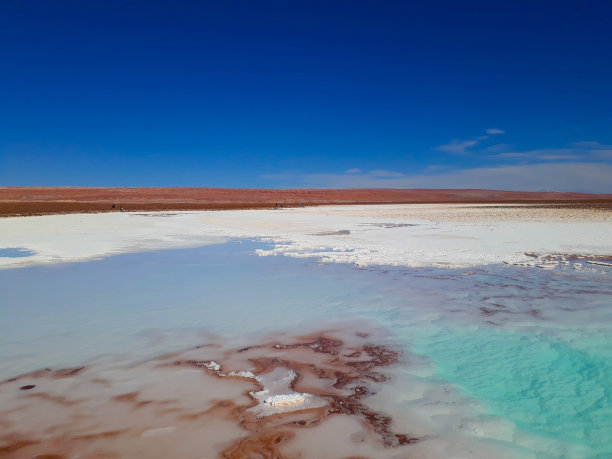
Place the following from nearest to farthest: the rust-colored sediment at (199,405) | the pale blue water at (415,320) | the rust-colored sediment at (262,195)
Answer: the rust-colored sediment at (199,405) < the pale blue water at (415,320) < the rust-colored sediment at (262,195)

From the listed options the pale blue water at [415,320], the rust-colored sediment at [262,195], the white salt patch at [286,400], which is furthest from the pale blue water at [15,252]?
the rust-colored sediment at [262,195]

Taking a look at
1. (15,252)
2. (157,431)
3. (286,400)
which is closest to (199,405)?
(157,431)

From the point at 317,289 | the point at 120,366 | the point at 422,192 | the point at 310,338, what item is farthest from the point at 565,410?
the point at 422,192

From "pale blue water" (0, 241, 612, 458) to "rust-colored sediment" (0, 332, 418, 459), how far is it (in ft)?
1.09

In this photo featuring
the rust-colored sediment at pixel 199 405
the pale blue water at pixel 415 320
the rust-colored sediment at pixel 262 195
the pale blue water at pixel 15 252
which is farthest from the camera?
the rust-colored sediment at pixel 262 195

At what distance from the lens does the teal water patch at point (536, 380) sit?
2.62 meters

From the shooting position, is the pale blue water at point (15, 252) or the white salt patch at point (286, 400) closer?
the white salt patch at point (286, 400)

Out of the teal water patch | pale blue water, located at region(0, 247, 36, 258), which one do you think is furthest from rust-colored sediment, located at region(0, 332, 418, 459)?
pale blue water, located at region(0, 247, 36, 258)

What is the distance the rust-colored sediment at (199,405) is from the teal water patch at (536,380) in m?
0.55

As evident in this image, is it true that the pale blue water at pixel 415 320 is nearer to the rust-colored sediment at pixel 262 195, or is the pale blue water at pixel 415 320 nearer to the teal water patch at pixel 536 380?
the teal water patch at pixel 536 380

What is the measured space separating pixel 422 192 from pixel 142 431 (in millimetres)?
99246

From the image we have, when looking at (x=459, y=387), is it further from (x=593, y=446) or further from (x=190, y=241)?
(x=190, y=241)

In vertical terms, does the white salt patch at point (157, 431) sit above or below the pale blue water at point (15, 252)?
below

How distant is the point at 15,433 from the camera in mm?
2572
